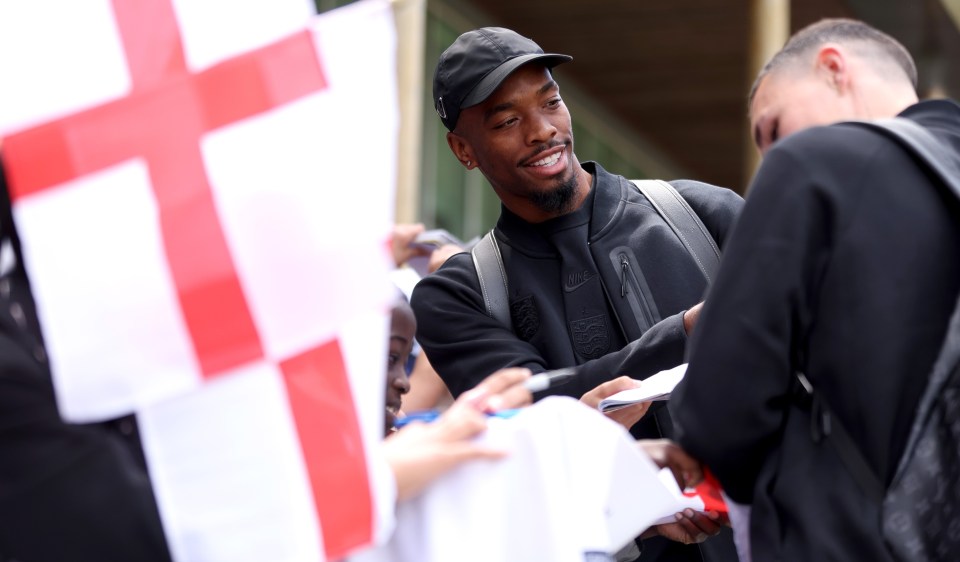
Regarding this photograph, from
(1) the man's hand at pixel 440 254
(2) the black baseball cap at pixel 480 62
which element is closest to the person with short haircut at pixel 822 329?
(2) the black baseball cap at pixel 480 62

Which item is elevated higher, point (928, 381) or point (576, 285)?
point (928, 381)

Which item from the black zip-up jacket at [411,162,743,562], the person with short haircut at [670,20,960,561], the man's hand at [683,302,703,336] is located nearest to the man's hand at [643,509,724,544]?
the black zip-up jacket at [411,162,743,562]

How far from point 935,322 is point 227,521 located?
126 cm

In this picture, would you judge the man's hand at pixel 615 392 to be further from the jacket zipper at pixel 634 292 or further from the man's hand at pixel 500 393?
the man's hand at pixel 500 393

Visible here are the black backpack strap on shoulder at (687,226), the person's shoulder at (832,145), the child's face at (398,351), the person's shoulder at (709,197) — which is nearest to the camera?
the person's shoulder at (832,145)

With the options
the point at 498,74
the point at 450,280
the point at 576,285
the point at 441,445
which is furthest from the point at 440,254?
the point at 441,445

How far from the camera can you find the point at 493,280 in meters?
3.70

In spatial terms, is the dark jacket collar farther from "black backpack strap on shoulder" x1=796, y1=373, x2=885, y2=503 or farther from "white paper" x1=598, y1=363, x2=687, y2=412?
"black backpack strap on shoulder" x1=796, y1=373, x2=885, y2=503

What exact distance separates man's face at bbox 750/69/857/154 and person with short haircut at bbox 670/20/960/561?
0.28 meters

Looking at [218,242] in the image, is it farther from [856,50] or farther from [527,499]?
[856,50]

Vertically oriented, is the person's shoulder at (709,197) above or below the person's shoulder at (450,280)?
above

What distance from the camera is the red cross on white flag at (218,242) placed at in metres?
2.04

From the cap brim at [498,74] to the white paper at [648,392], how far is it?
108 centimetres

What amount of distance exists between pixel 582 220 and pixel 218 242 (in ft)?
5.79
